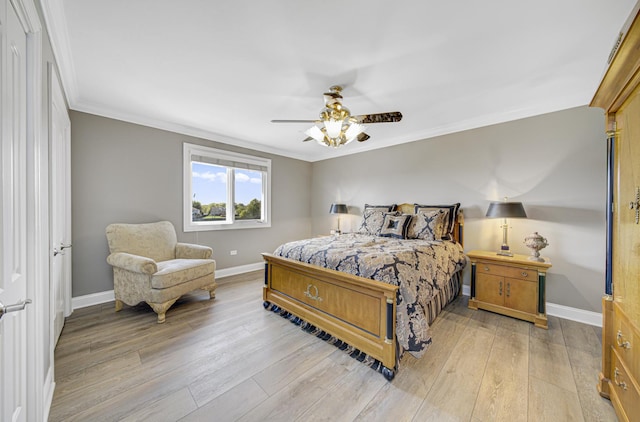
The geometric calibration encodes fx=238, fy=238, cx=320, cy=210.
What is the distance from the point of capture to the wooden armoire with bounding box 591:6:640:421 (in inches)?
47.9

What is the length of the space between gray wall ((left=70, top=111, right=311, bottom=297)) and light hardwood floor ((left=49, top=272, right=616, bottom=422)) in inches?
31.7

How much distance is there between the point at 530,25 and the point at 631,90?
782 mm

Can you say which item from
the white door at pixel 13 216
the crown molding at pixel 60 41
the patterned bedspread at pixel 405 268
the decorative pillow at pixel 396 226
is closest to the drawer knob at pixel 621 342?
the patterned bedspread at pixel 405 268

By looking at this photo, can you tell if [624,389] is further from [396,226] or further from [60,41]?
[60,41]

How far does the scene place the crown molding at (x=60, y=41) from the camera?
1545mm

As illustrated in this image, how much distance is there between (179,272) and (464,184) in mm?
4028

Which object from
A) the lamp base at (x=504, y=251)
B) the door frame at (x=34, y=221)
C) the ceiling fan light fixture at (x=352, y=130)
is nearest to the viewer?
the door frame at (x=34, y=221)

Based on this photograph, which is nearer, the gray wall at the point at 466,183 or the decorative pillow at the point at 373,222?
the gray wall at the point at 466,183

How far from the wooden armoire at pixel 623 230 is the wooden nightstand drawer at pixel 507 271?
108cm

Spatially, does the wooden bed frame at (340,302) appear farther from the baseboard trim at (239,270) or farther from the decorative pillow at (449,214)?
the decorative pillow at (449,214)

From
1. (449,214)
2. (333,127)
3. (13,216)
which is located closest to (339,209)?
(449,214)

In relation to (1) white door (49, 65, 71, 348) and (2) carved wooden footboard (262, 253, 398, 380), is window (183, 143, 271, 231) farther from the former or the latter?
(2) carved wooden footboard (262, 253, 398, 380)

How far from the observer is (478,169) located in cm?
342

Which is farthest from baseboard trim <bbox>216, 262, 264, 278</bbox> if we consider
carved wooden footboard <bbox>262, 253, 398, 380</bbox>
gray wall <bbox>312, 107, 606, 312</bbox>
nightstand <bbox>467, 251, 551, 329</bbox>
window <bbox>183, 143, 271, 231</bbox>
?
nightstand <bbox>467, 251, 551, 329</bbox>
